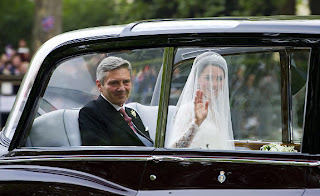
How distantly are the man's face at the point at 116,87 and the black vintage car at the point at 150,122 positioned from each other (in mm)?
47

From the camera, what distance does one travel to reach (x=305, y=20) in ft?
10.2

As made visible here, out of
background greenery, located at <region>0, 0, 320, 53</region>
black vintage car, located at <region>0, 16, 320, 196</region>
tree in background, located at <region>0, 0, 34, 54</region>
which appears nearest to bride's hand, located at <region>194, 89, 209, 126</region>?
black vintage car, located at <region>0, 16, 320, 196</region>

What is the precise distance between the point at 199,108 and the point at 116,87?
485mm

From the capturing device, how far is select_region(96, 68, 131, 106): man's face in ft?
10.9

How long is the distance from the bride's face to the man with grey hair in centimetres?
38

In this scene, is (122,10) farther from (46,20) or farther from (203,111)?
(203,111)

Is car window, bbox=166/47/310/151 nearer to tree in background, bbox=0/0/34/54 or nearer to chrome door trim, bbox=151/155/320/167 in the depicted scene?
chrome door trim, bbox=151/155/320/167

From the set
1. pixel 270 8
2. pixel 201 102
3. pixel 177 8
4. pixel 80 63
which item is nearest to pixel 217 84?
pixel 201 102

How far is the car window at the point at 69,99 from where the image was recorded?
129 inches

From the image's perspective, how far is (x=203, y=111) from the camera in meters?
3.23

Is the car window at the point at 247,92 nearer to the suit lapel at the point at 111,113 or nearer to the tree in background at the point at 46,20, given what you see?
the suit lapel at the point at 111,113

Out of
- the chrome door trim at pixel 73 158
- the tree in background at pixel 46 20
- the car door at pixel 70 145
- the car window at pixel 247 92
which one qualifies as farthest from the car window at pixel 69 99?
the tree in background at pixel 46 20

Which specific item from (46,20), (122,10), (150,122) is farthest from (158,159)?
(122,10)

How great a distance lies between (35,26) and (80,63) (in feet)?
36.6
